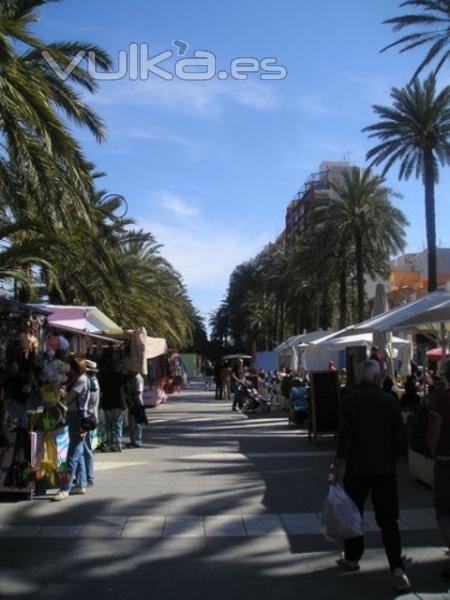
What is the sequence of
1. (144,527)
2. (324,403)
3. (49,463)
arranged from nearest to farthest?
(144,527)
(49,463)
(324,403)

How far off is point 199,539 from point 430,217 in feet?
76.1

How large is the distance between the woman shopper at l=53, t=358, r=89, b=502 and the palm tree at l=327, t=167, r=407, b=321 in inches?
964

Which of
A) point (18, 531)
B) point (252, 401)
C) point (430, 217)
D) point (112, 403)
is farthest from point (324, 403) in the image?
point (430, 217)

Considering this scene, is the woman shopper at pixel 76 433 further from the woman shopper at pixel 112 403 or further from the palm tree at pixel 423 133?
the palm tree at pixel 423 133

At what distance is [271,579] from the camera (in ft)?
17.7

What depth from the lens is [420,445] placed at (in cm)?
888

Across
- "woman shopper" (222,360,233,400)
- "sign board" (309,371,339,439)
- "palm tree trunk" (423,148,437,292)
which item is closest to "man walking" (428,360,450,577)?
"sign board" (309,371,339,439)

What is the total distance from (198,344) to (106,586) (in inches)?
3993

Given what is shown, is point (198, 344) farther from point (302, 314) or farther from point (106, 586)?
point (106, 586)

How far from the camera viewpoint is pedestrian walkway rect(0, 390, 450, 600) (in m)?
5.19

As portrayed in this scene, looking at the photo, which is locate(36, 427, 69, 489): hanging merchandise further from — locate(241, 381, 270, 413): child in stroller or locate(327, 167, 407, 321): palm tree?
locate(327, 167, 407, 321): palm tree

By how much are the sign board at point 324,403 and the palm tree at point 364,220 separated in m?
18.3

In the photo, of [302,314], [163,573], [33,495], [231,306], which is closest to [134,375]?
[33,495]

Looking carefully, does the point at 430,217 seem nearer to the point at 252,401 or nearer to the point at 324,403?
the point at 252,401
